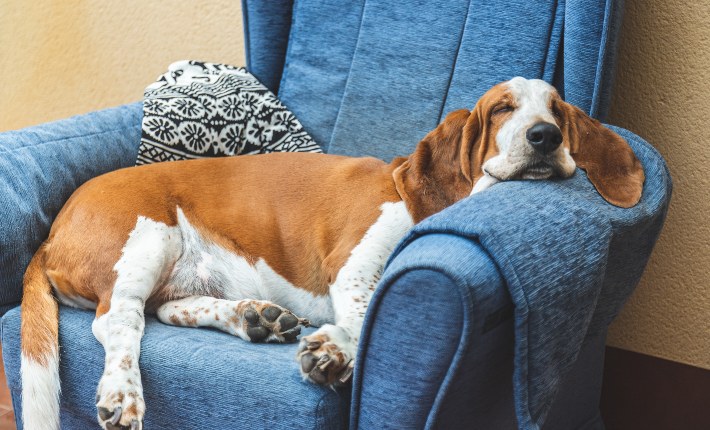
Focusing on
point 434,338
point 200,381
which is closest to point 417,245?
point 434,338

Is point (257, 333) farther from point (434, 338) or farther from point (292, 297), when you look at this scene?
point (434, 338)

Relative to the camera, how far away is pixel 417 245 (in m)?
1.49

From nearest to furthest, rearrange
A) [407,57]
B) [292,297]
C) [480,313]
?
[480,313] → [292,297] → [407,57]

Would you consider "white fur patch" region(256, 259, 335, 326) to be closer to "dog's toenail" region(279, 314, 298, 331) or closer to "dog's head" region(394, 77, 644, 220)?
"dog's toenail" region(279, 314, 298, 331)

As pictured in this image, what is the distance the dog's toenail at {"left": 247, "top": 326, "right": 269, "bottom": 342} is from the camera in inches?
72.7

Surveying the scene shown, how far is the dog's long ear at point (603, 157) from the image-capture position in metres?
1.82

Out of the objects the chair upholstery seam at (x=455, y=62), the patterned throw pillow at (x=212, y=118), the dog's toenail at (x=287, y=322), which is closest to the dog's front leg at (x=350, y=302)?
the dog's toenail at (x=287, y=322)

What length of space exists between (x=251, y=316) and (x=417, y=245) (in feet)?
1.82

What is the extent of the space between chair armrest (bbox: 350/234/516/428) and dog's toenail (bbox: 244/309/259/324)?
16.1 inches

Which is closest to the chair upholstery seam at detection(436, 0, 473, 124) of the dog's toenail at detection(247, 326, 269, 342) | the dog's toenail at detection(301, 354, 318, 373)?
the dog's toenail at detection(247, 326, 269, 342)

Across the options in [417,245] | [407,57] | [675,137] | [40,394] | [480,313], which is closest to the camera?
[480,313]

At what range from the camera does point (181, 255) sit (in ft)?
7.07

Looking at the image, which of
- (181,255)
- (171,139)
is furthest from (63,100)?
(181,255)

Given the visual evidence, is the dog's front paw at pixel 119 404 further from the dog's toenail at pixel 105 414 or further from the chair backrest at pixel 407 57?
the chair backrest at pixel 407 57
